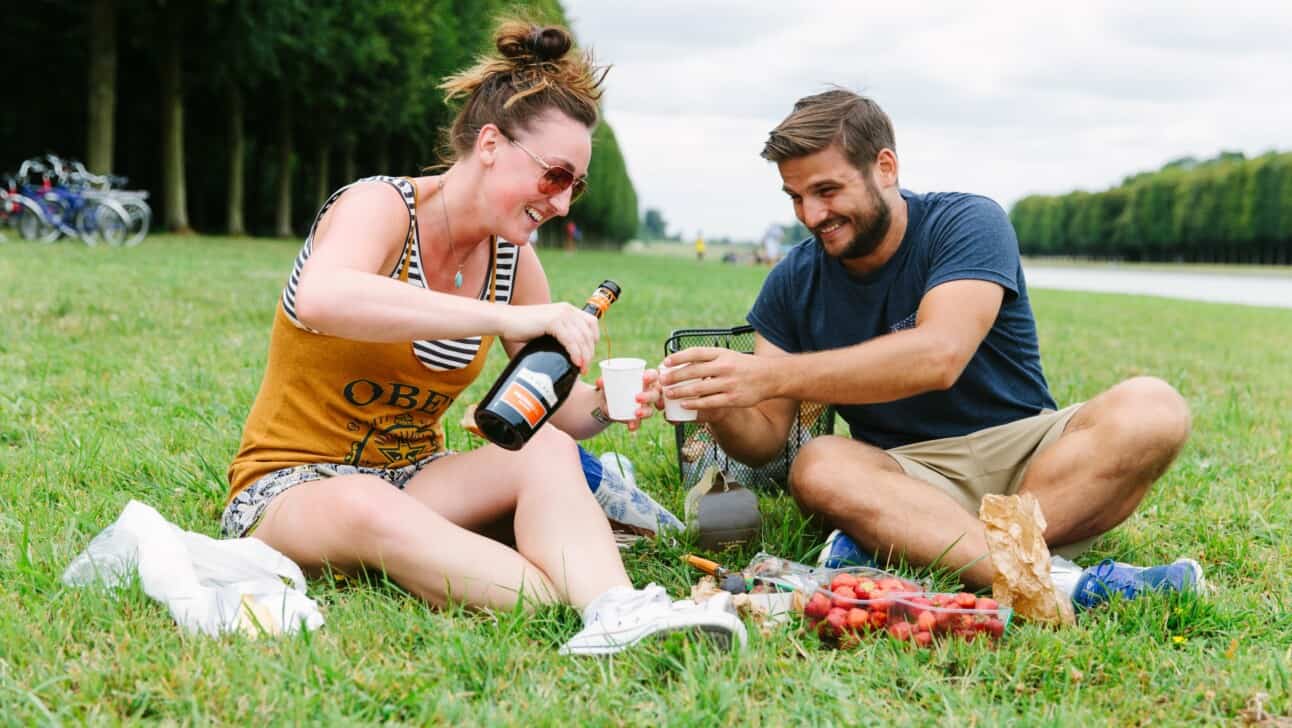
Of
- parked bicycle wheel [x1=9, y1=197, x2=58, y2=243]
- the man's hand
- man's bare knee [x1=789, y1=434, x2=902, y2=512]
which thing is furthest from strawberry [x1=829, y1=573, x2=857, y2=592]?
parked bicycle wheel [x1=9, y1=197, x2=58, y2=243]

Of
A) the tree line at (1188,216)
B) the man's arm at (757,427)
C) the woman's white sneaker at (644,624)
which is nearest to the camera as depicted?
the woman's white sneaker at (644,624)

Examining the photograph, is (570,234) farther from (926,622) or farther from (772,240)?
(926,622)

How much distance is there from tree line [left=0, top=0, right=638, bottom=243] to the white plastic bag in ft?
56.5

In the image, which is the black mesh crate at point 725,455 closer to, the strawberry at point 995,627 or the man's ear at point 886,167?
the man's ear at point 886,167

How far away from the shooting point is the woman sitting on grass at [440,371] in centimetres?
268

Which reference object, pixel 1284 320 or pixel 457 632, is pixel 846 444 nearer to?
pixel 457 632

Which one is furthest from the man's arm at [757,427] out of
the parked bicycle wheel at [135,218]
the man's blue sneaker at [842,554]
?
the parked bicycle wheel at [135,218]

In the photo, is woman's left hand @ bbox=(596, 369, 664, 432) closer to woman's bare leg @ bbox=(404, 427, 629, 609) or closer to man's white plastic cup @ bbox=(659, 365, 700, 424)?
man's white plastic cup @ bbox=(659, 365, 700, 424)

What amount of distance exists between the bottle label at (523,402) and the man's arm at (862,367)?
0.51m

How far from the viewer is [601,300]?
2924mm

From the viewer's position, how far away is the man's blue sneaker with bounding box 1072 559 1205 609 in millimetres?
2879

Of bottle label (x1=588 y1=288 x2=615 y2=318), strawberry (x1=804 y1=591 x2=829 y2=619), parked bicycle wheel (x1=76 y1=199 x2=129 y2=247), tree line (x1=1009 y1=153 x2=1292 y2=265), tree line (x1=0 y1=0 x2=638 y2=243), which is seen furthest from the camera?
tree line (x1=1009 y1=153 x2=1292 y2=265)

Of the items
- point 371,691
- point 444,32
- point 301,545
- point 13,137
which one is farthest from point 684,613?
point 444,32

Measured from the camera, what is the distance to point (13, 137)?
2608 centimetres
